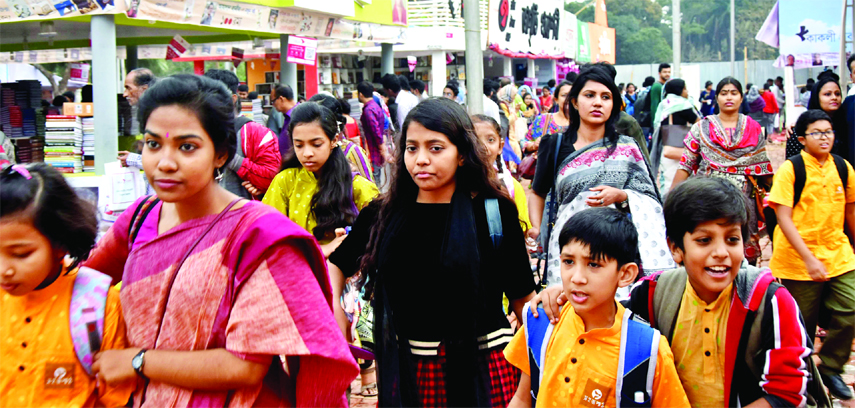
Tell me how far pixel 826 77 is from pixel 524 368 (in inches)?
198

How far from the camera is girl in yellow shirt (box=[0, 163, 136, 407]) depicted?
6.81 feet

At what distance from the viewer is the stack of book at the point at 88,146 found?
7508mm

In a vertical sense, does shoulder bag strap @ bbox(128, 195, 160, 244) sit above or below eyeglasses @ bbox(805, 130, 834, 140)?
below

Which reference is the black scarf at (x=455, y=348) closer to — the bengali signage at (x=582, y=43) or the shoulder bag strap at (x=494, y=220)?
the shoulder bag strap at (x=494, y=220)

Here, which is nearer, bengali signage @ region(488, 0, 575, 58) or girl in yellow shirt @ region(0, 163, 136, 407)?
girl in yellow shirt @ region(0, 163, 136, 407)

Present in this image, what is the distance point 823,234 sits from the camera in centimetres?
487

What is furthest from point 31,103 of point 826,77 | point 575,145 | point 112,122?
point 826,77

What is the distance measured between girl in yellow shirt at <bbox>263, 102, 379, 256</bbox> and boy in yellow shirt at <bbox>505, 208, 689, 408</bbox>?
2005 mm

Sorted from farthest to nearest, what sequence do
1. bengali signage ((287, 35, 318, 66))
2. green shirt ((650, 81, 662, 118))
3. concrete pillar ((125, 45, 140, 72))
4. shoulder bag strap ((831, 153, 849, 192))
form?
concrete pillar ((125, 45, 140, 72)) < green shirt ((650, 81, 662, 118)) < bengali signage ((287, 35, 318, 66)) < shoulder bag strap ((831, 153, 849, 192))

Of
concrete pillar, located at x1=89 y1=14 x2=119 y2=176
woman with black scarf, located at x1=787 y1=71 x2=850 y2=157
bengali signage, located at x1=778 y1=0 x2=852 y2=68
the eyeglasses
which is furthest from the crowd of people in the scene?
bengali signage, located at x1=778 y1=0 x2=852 y2=68

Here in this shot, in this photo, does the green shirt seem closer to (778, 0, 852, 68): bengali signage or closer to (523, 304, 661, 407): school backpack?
(778, 0, 852, 68): bengali signage

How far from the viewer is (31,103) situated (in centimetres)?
865

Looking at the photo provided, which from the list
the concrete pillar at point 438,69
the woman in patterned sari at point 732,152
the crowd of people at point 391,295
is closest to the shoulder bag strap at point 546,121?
the woman in patterned sari at point 732,152

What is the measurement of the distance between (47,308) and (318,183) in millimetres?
2381
